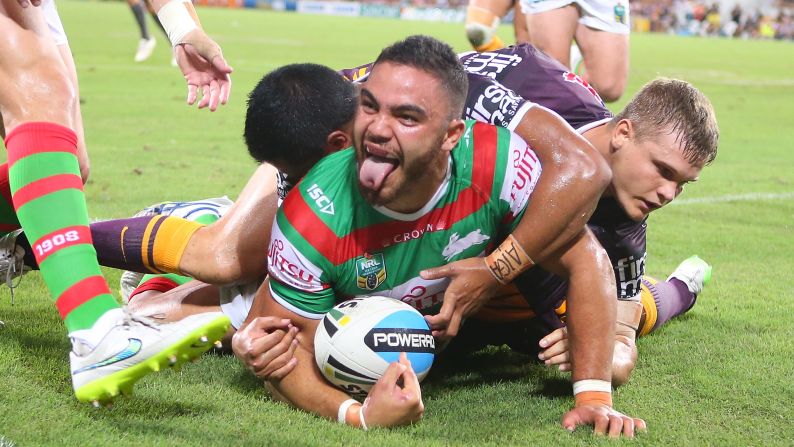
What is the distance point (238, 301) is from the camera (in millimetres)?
4211

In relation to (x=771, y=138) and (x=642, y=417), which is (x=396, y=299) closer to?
(x=642, y=417)

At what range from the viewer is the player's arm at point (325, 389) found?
10.8ft

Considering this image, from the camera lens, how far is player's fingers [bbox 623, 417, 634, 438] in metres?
3.34

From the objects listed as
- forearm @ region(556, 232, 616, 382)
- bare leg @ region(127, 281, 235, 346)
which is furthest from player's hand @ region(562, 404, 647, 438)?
Answer: bare leg @ region(127, 281, 235, 346)

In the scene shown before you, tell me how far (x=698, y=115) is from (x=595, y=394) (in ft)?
4.03

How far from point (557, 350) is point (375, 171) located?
3.57 ft

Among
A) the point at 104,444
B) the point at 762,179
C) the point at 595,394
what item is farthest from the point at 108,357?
the point at 762,179

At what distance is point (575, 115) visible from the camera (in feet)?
14.7

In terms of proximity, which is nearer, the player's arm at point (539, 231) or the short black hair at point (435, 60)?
the short black hair at point (435, 60)

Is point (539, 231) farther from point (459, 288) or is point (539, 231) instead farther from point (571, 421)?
point (571, 421)

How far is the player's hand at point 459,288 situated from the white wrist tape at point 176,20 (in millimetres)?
1271

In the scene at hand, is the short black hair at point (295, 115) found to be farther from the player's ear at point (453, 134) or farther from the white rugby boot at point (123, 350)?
the white rugby boot at point (123, 350)

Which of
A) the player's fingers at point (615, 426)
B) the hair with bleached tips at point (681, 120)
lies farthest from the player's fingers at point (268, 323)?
the hair with bleached tips at point (681, 120)

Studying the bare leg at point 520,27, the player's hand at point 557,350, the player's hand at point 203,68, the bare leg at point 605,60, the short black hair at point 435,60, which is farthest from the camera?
the bare leg at point 520,27
